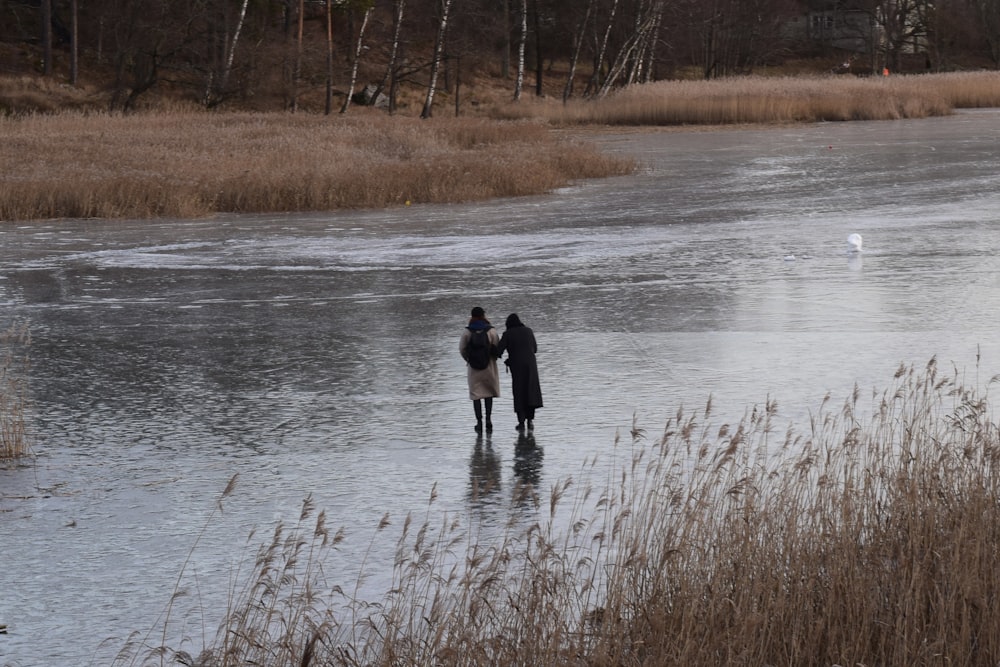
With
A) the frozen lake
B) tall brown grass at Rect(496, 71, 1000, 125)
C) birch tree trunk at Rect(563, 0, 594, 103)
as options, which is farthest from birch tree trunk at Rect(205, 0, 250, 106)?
the frozen lake

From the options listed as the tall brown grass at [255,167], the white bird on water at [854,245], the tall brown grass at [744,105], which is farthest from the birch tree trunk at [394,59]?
the white bird on water at [854,245]

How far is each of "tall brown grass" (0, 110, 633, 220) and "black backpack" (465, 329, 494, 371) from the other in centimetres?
1768

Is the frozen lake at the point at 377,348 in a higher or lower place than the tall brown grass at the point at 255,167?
lower

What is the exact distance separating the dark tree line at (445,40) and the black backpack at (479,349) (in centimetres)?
4192

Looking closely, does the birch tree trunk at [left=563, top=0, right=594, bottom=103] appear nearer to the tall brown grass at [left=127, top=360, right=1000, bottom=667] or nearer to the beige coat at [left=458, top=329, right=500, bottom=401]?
the beige coat at [left=458, top=329, right=500, bottom=401]

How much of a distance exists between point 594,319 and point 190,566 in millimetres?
7963

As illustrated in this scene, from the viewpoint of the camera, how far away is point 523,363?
988cm

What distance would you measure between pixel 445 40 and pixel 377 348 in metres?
45.6

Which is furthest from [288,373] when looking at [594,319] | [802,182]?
[802,182]

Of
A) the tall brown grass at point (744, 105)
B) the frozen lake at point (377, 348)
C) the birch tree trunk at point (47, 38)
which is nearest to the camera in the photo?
the frozen lake at point (377, 348)

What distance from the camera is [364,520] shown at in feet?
26.2

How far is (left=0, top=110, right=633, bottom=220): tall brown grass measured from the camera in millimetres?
26984

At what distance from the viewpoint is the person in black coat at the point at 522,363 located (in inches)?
388

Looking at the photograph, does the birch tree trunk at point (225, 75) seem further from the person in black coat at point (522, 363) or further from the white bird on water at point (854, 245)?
the person in black coat at point (522, 363)
